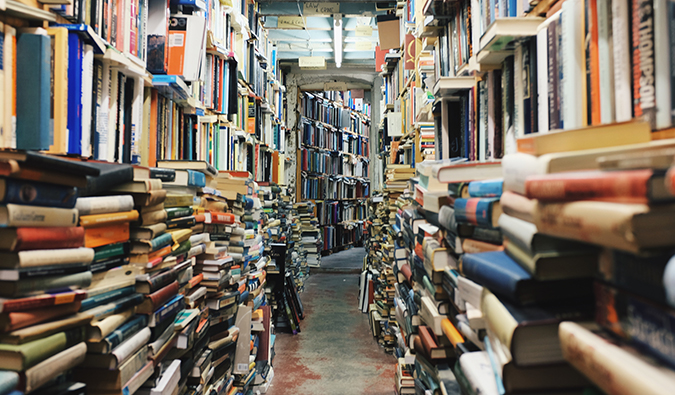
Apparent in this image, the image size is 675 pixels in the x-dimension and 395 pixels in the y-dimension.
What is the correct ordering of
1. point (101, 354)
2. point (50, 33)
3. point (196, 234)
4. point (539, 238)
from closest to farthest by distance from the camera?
point (539, 238)
point (101, 354)
point (50, 33)
point (196, 234)

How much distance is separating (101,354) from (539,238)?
91cm

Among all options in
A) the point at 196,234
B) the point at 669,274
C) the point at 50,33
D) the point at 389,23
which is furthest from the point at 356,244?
the point at 669,274

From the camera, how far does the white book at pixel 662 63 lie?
573 millimetres

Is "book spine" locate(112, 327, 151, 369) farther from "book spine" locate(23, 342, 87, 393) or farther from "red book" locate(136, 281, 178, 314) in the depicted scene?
"book spine" locate(23, 342, 87, 393)

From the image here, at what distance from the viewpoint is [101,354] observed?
970 millimetres

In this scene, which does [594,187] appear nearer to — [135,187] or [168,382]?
[135,187]

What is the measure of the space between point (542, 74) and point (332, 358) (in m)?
3.35

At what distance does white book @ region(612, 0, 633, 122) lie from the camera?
0.66m

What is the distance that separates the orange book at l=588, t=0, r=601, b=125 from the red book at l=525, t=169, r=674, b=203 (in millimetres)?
307

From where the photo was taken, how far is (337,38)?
571 centimetres

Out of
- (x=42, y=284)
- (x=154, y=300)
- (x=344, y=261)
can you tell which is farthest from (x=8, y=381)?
(x=344, y=261)

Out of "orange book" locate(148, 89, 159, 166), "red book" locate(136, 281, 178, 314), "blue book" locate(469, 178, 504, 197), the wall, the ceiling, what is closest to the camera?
"blue book" locate(469, 178, 504, 197)

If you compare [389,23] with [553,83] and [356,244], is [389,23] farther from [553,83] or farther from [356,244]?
[356,244]

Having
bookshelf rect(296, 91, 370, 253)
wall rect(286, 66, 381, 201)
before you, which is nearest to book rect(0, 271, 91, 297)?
wall rect(286, 66, 381, 201)
